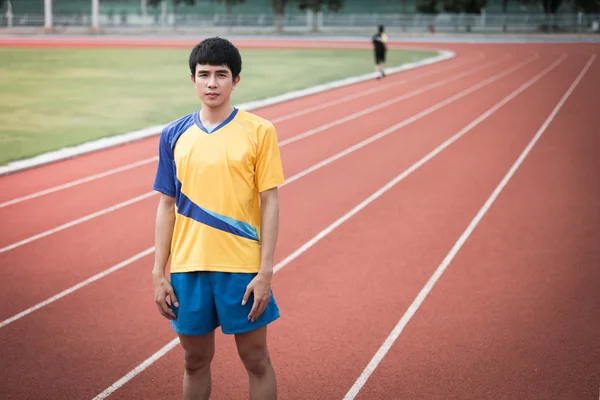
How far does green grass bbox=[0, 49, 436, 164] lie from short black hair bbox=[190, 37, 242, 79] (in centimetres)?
893

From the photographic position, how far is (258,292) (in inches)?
122

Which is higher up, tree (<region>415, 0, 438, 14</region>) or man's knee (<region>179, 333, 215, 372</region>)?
tree (<region>415, 0, 438, 14</region>)

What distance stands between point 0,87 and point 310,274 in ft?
57.0

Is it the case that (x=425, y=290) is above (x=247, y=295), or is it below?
below

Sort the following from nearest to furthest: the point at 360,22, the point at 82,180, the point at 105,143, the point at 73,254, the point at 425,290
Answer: the point at 425,290 < the point at 73,254 < the point at 82,180 < the point at 105,143 < the point at 360,22

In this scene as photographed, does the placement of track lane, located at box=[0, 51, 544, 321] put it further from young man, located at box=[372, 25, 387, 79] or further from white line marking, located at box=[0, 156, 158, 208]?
young man, located at box=[372, 25, 387, 79]

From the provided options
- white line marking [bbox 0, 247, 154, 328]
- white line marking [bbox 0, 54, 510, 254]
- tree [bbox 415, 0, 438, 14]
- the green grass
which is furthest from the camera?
tree [bbox 415, 0, 438, 14]

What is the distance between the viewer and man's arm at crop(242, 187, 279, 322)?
3109 mm

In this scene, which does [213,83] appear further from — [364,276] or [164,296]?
[364,276]

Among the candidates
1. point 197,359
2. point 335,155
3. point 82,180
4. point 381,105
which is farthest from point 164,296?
point 381,105

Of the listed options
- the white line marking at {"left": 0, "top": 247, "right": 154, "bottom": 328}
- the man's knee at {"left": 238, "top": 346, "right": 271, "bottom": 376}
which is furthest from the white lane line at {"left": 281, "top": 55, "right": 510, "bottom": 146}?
the man's knee at {"left": 238, "top": 346, "right": 271, "bottom": 376}

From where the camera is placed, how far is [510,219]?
8461mm

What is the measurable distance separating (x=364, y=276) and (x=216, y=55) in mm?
3788

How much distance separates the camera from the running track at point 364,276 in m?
4.68
